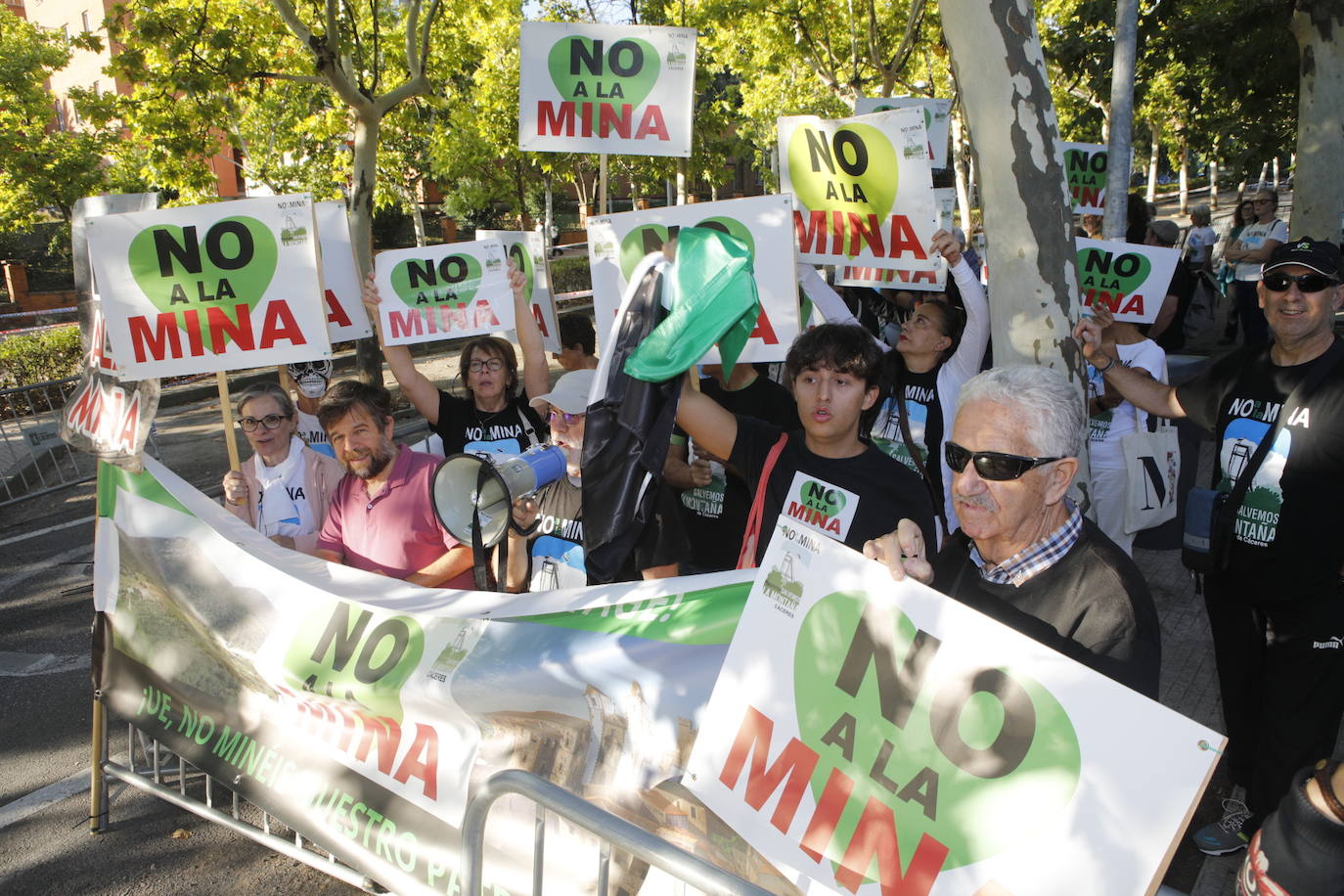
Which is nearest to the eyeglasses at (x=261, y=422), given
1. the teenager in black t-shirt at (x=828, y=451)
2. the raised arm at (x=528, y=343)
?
Result: the raised arm at (x=528, y=343)

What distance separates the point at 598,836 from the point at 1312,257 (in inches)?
109

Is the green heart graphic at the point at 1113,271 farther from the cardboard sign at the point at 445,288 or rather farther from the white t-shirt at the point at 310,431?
the white t-shirt at the point at 310,431

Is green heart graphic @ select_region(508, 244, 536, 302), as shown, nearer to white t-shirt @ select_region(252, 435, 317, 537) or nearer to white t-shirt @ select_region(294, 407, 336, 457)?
white t-shirt @ select_region(294, 407, 336, 457)

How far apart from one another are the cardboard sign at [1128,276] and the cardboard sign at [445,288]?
3.32 m

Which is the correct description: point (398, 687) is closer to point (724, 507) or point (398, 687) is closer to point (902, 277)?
point (724, 507)

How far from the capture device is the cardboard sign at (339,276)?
6.06 meters

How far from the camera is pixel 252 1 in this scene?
13.1 meters

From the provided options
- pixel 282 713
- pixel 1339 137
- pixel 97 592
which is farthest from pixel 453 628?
pixel 1339 137

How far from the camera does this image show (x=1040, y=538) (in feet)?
7.20

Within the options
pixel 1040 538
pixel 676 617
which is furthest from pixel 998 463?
pixel 676 617

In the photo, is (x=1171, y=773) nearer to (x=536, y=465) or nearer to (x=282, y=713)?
(x=536, y=465)

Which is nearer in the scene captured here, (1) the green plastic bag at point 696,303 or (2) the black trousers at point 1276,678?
(1) the green plastic bag at point 696,303

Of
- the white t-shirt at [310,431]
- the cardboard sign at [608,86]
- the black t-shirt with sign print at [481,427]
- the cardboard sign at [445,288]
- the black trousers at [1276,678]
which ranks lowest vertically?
the black trousers at [1276,678]

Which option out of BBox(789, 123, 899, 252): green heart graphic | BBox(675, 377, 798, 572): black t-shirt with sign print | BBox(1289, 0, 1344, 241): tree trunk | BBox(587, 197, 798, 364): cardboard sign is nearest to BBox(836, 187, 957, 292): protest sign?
BBox(789, 123, 899, 252): green heart graphic
